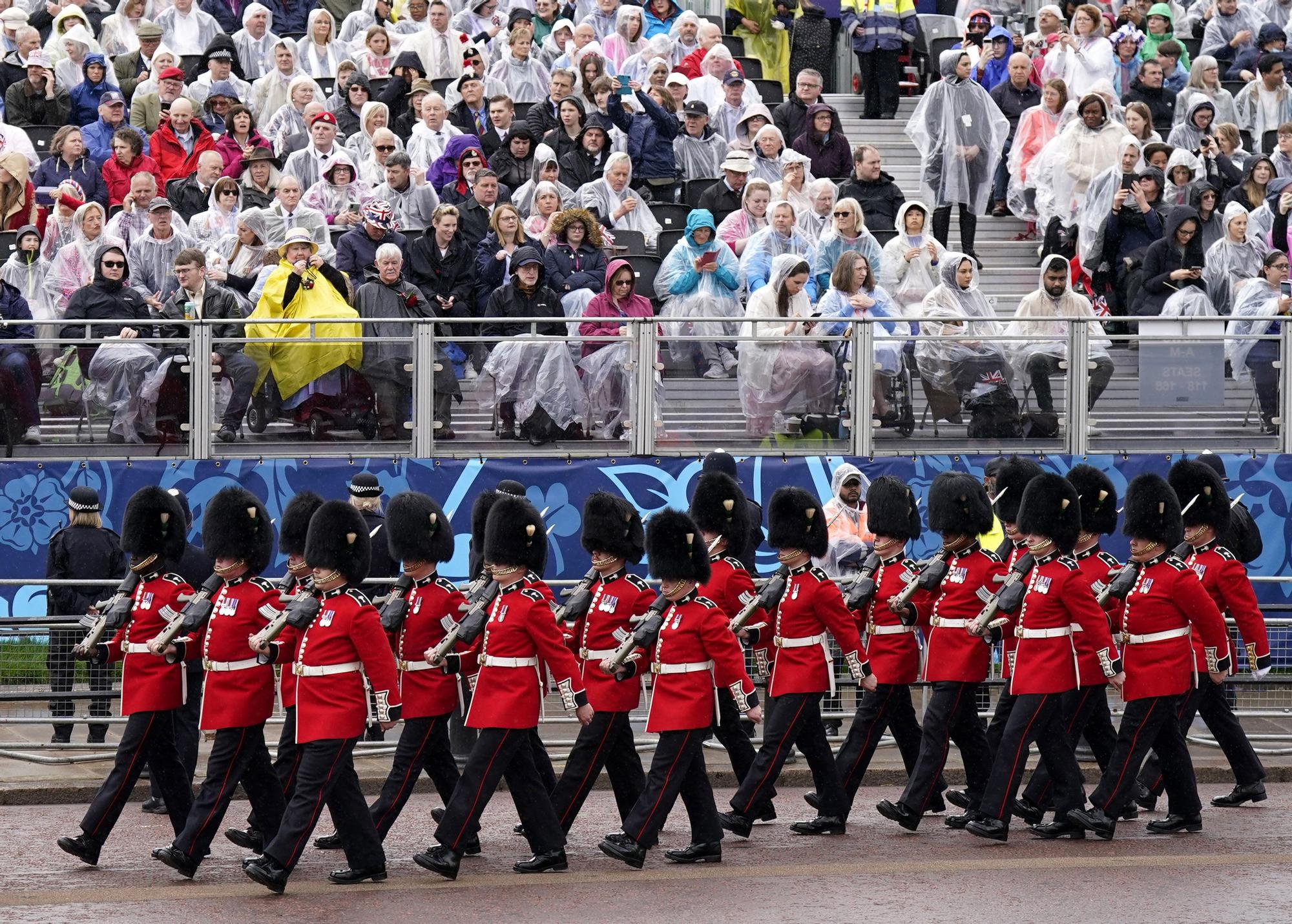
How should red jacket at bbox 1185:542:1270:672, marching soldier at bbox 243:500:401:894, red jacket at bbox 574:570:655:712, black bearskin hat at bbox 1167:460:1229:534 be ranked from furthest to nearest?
1. black bearskin hat at bbox 1167:460:1229:534
2. red jacket at bbox 1185:542:1270:672
3. red jacket at bbox 574:570:655:712
4. marching soldier at bbox 243:500:401:894

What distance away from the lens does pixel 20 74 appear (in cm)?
1692

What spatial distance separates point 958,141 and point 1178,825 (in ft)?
26.7

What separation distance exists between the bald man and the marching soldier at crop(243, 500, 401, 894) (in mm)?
9822

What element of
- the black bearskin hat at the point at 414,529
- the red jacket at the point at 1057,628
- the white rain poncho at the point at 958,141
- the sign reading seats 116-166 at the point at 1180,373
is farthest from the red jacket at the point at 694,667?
the white rain poncho at the point at 958,141

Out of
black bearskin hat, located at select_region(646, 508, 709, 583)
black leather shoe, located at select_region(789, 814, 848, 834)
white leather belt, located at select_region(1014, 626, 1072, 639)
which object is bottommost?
black leather shoe, located at select_region(789, 814, 848, 834)

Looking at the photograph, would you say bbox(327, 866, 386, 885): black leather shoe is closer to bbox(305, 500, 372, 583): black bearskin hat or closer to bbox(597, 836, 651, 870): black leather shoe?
bbox(597, 836, 651, 870): black leather shoe

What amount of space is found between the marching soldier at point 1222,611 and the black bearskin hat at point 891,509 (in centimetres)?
136

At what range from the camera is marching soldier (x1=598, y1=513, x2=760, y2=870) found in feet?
30.5

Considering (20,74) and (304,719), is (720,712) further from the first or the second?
(20,74)

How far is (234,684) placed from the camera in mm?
9133

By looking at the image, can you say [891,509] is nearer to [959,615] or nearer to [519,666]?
[959,615]

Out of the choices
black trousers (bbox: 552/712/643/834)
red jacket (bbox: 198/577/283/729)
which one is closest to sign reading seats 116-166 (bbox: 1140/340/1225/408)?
black trousers (bbox: 552/712/643/834)

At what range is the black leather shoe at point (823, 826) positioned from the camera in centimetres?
998

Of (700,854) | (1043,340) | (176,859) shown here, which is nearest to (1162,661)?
(700,854)
